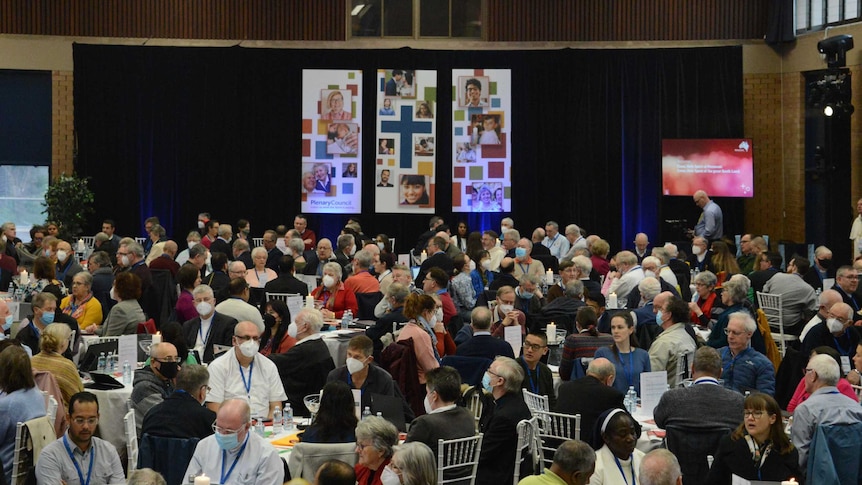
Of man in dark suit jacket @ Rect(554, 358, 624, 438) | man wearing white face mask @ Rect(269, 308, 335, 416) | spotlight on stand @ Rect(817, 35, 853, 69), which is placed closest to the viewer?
man in dark suit jacket @ Rect(554, 358, 624, 438)

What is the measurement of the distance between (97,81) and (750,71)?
11.4m

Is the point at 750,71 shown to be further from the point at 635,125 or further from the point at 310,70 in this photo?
the point at 310,70

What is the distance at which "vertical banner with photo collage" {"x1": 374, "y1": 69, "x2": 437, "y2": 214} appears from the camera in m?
20.0

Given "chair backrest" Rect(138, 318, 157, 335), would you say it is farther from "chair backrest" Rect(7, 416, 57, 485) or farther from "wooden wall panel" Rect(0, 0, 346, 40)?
"wooden wall panel" Rect(0, 0, 346, 40)

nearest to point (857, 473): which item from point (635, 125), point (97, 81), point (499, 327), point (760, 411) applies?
point (760, 411)

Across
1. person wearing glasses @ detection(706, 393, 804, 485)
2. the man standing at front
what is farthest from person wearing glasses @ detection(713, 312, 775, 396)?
the man standing at front

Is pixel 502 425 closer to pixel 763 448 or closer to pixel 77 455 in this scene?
pixel 763 448

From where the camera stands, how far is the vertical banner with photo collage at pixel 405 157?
20.0 metres

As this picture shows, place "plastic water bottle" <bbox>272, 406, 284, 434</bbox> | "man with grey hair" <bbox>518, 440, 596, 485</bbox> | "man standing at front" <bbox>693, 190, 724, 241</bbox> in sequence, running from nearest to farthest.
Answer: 1. "man with grey hair" <bbox>518, 440, 596, 485</bbox>
2. "plastic water bottle" <bbox>272, 406, 284, 434</bbox>
3. "man standing at front" <bbox>693, 190, 724, 241</bbox>

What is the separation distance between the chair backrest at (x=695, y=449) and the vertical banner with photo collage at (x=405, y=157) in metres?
13.8

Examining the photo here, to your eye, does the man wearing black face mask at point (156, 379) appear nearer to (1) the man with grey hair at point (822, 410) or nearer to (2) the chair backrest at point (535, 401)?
(2) the chair backrest at point (535, 401)

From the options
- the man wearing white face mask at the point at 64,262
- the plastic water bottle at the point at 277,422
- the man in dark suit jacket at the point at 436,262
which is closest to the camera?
the plastic water bottle at the point at 277,422

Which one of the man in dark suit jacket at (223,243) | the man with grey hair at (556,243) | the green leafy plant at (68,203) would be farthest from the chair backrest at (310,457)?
the green leafy plant at (68,203)

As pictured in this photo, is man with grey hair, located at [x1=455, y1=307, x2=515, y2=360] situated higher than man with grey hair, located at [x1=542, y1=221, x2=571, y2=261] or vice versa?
man with grey hair, located at [x1=542, y1=221, x2=571, y2=261]
